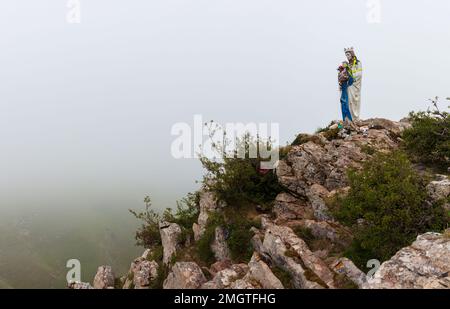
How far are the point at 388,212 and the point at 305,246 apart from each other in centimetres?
375

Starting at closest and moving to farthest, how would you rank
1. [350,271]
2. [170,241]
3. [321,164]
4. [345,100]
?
[350,271] → [170,241] → [321,164] → [345,100]

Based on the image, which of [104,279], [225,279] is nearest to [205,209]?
[225,279]

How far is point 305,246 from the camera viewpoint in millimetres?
14555

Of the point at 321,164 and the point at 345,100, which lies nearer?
the point at 321,164

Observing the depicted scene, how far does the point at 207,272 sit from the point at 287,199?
21.5 ft

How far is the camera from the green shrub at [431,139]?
18.2m

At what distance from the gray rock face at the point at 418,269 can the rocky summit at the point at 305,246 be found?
0.03 metres

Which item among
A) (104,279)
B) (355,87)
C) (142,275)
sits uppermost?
(355,87)

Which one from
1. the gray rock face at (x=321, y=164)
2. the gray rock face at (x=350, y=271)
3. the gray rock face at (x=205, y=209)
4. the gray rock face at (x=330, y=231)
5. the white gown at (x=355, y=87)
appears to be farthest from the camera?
the white gown at (x=355, y=87)

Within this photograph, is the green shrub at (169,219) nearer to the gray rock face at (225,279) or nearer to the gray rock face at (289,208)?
the gray rock face at (289,208)

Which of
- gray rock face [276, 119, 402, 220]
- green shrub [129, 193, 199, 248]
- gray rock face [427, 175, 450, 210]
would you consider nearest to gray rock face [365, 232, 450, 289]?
gray rock face [427, 175, 450, 210]

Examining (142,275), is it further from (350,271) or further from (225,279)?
(350,271)

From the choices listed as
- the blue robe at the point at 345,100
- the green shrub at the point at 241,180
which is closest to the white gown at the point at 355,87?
the blue robe at the point at 345,100

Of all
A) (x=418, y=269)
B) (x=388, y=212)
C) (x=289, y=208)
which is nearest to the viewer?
(x=418, y=269)
